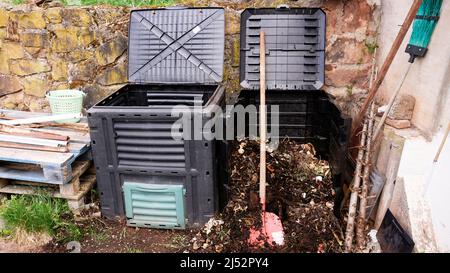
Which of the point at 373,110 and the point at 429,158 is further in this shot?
the point at 373,110

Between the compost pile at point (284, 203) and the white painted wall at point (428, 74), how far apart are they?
2.86 feet

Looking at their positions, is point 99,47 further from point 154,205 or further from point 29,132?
point 154,205

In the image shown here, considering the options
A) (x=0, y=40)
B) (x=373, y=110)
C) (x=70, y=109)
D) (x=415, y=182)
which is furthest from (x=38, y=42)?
(x=415, y=182)

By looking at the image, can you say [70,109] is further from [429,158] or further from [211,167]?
[429,158]

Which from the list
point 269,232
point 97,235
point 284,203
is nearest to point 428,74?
point 284,203

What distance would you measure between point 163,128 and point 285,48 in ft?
4.79

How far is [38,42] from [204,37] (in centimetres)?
181

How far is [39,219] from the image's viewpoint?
2.64 meters

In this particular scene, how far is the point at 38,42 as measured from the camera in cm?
373

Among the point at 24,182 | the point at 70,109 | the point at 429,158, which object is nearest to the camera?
the point at 429,158

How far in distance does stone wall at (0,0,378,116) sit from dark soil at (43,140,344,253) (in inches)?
40.0

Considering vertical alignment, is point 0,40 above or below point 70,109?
above

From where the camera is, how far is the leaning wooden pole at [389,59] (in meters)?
2.32

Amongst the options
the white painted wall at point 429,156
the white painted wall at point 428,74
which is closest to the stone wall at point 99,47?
the white painted wall at point 428,74
